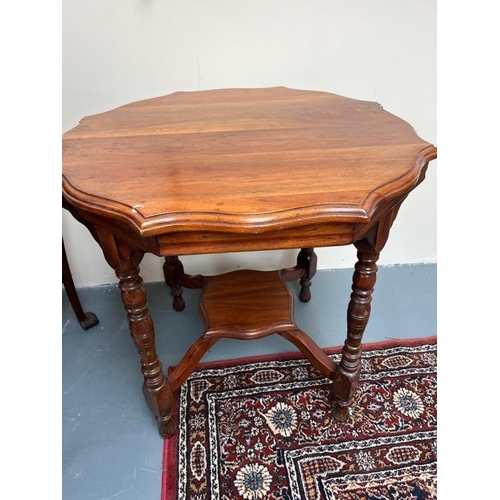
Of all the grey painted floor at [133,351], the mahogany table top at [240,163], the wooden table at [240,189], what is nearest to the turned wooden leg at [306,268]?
the grey painted floor at [133,351]

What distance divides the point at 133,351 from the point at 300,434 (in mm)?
623

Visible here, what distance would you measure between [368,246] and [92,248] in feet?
3.79

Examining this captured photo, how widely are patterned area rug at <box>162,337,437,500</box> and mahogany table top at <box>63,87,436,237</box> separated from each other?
0.72 m

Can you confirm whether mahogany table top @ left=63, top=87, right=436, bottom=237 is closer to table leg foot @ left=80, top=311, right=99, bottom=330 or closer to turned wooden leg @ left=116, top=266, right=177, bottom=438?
turned wooden leg @ left=116, top=266, right=177, bottom=438

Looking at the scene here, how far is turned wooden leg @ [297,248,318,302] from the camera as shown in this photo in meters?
1.48

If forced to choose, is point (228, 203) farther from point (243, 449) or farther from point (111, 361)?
point (111, 361)

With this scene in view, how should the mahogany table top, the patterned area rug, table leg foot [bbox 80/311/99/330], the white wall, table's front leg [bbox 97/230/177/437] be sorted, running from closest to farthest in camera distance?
the mahogany table top
table's front leg [bbox 97/230/177/437]
the patterned area rug
the white wall
table leg foot [bbox 80/311/99/330]

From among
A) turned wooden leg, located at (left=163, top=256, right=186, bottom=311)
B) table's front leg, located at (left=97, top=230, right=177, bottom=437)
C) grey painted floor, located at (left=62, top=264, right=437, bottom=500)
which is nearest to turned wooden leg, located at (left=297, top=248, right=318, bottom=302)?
grey painted floor, located at (left=62, top=264, right=437, bottom=500)

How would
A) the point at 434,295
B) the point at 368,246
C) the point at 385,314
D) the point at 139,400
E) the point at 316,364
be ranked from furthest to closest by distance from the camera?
the point at 434,295
the point at 385,314
the point at 139,400
the point at 316,364
the point at 368,246

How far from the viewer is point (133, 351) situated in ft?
4.60

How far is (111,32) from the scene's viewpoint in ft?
4.21

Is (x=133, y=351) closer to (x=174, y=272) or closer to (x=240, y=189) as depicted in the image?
(x=174, y=272)
